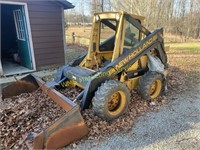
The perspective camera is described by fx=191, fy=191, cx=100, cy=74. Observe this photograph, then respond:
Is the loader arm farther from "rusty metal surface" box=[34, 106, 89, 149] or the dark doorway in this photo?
the dark doorway

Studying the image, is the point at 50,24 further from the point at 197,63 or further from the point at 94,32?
the point at 197,63

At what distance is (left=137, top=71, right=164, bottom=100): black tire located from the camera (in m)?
4.10

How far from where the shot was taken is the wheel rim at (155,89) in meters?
4.34

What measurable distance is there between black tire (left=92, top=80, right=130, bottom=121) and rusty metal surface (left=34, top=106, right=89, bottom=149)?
0.45 metres

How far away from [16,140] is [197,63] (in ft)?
24.6

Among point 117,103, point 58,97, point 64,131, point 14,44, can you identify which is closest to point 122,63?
point 117,103

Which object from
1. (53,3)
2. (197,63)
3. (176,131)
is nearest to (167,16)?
(197,63)

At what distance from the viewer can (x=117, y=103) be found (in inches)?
144

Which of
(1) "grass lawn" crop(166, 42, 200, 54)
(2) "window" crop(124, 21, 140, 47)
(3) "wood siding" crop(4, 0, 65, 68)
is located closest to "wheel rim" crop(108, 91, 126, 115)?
(2) "window" crop(124, 21, 140, 47)

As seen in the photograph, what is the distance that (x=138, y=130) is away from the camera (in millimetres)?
3297

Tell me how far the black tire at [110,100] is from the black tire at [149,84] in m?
0.66

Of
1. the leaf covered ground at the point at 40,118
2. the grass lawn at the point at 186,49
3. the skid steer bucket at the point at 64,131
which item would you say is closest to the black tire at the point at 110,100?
the leaf covered ground at the point at 40,118

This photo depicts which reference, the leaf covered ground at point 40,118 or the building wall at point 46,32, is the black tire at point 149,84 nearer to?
the leaf covered ground at point 40,118

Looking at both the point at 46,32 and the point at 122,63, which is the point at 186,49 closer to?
the point at 46,32
